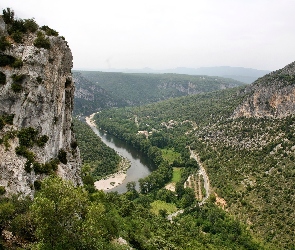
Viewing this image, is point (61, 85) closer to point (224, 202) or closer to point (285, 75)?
point (224, 202)

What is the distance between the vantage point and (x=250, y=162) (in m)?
95.2

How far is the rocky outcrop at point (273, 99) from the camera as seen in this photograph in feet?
354

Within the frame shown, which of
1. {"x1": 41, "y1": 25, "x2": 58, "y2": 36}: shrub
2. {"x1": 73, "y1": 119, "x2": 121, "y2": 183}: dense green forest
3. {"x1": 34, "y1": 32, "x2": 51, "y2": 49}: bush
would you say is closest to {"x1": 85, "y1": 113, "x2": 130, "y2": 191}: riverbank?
{"x1": 73, "y1": 119, "x2": 121, "y2": 183}: dense green forest

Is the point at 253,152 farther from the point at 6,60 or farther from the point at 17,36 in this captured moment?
the point at 6,60

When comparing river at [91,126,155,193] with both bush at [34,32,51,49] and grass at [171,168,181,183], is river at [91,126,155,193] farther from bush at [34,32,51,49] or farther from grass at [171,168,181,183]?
bush at [34,32,51,49]

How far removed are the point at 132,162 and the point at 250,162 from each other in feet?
172

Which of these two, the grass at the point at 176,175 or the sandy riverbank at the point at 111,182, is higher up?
the grass at the point at 176,175

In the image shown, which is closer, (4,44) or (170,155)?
(4,44)

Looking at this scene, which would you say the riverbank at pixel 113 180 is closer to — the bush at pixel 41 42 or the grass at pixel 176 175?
the grass at pixel 176 175

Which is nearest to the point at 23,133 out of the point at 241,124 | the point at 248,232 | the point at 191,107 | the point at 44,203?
the point at 44,203

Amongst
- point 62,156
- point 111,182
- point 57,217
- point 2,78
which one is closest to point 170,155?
point 111,182

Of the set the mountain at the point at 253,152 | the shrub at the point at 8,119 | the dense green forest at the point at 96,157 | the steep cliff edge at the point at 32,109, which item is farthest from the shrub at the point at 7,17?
the dense green forest at the point at 96,157

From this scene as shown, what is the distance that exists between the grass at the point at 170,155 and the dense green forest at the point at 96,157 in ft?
68.8

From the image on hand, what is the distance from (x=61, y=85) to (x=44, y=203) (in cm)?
2824
